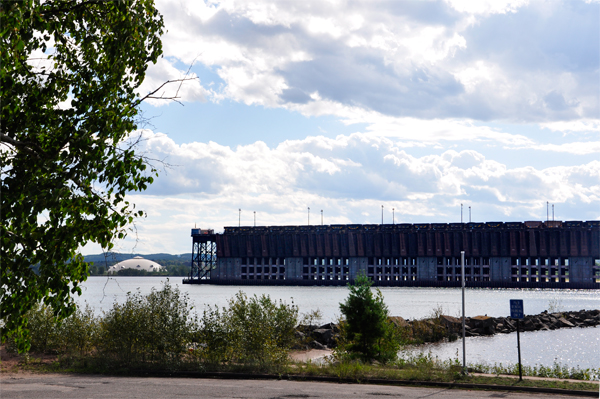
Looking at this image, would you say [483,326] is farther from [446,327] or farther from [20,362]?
[20,362]

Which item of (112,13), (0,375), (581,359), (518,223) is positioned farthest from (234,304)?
(518,223)

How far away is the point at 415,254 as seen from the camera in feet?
571

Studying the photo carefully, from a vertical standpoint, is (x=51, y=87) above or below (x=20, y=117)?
above

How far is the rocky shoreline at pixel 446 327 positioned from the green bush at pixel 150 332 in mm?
9120

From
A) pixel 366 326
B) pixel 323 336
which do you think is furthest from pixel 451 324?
pixel 366 326

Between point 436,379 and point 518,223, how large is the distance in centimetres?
15781

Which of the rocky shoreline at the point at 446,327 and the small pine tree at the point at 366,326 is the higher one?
the small pine tree at the point at 366,326

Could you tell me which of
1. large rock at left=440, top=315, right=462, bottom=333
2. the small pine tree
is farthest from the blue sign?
large rock at left=440, top=315, right=462, bottom=333

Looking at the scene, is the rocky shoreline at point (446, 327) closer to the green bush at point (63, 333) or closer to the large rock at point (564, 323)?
the large rock at point (564, 323)

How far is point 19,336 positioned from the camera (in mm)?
9438

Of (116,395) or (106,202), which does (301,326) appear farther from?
(106,202)

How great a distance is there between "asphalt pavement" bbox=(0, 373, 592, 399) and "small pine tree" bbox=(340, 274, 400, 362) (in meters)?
6.27

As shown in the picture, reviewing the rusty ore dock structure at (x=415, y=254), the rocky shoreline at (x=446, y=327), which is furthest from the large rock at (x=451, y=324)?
the rusty ore dock structure at (x=415, y=254)

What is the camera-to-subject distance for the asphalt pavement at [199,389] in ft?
56.1
